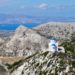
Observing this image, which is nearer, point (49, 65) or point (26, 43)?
point (49, 65)

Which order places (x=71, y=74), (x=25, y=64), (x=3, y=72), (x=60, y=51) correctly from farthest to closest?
(x=3, y=72) → (x=25, y=64) → (x=60, y=51) → (x=71, y=74)

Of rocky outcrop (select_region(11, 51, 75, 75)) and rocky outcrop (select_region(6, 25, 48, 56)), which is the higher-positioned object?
rocky outcrop (select_region(6, 25, 48, 56))

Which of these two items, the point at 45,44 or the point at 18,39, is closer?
the point at 45,44

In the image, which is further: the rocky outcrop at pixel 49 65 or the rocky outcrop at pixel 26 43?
the rocky outcrop at pixel 26 43

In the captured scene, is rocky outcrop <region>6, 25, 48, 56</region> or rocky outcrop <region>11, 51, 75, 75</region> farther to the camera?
rocky outcrop <region>6, 25, 48, 56</region>

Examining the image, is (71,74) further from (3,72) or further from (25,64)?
(3,72)

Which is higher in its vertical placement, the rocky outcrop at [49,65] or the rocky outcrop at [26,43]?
the rocky outcrop at [26,43]

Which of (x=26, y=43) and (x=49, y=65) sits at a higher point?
(x=26, y=43)

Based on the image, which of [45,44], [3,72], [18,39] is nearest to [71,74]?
[3,72]
